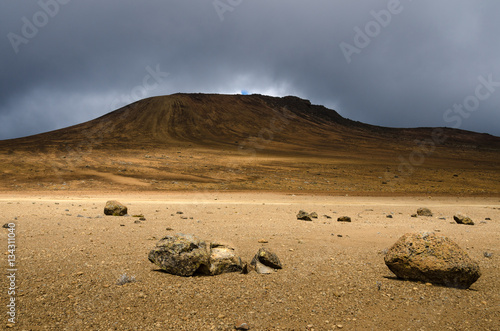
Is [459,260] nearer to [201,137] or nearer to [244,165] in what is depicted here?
[244,165]

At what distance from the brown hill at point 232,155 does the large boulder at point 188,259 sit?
20115 millimetres

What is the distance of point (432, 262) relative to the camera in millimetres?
4562

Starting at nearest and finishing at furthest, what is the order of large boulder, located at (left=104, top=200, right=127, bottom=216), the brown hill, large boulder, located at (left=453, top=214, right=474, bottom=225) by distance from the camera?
large boulder, located at (left=104, top=200, right=127, bottom=216), large boulder, located at (left=453, top=214, right=474, bottom=225), the brown hill

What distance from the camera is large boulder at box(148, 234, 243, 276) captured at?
4.76 m

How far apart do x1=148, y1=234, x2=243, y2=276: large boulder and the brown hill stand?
66.0ft

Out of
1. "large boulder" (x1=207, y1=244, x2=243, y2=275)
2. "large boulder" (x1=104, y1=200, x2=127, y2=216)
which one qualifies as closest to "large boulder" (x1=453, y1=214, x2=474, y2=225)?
"large boulder" (x1=207, y1=244, x2=243, y2=275)

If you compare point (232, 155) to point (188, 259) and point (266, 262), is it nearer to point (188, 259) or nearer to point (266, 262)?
point (266, 262)

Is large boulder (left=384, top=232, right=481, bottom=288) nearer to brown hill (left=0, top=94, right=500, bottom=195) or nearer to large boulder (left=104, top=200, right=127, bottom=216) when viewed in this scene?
large boulder (left=104, top=200, right=127, bottom=216)

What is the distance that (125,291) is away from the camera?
13.5 ft

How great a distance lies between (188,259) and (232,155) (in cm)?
3865

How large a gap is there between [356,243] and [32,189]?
24415 mm

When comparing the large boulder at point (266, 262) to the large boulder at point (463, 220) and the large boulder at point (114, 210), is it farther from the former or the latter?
the large boulder at point (463, 220)

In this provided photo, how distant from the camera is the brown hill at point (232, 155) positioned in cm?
2703

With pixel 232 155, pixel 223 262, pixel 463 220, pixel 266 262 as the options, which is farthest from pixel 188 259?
pixel 232 155
